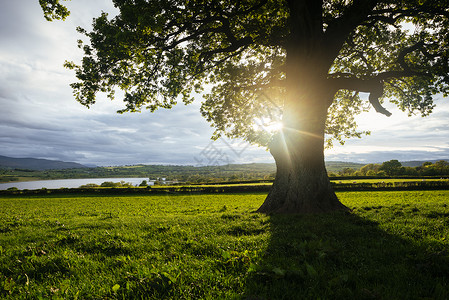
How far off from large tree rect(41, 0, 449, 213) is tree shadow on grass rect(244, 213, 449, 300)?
5.88 m

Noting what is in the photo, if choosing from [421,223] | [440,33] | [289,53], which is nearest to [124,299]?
[421,223]

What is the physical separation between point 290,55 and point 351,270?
11634mm

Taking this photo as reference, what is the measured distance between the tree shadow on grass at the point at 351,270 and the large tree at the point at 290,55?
5.88 metres

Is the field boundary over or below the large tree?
below

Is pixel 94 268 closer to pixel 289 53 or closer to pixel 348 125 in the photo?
pixel 289 53

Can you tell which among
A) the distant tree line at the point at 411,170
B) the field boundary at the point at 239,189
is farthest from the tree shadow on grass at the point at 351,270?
the distant tree line at the point at 411,170

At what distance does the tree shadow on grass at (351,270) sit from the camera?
115 inches

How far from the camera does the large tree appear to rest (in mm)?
10680

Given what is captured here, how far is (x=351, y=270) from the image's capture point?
3592 millimetres

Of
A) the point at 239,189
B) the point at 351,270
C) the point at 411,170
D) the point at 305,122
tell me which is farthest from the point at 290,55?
the point at 411,170

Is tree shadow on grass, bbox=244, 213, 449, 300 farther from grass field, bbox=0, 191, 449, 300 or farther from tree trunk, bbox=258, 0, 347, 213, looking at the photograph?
tree trunk, bbox=258, 0, 347, 213

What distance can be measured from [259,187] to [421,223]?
140 ft

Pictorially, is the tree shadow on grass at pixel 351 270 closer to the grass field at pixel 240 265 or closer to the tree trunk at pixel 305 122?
the grass field at pixel 240 265

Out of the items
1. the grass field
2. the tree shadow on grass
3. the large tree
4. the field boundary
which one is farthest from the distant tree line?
the tree shadow on grass
